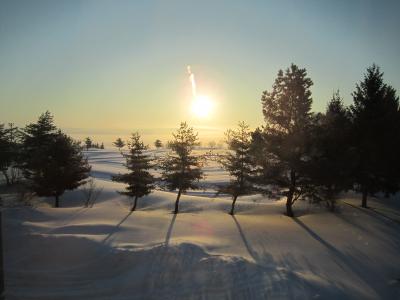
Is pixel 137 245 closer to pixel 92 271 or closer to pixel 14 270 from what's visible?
pixel 92 271

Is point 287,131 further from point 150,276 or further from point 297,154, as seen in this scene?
point 150,276

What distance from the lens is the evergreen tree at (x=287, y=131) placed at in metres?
21.2

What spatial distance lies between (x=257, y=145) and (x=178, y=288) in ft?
46.3

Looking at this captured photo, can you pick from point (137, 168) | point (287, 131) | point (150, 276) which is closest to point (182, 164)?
point (137, 168)

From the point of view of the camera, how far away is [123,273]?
1220 centimetres

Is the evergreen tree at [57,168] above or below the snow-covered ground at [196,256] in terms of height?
above

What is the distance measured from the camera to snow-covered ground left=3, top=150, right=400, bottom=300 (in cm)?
1110

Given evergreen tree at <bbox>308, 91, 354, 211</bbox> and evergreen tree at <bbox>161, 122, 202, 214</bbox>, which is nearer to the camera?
evergreen tree at <bbox>308, 91, 354, 211</bbox>

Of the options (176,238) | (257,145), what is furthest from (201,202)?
(176,238)

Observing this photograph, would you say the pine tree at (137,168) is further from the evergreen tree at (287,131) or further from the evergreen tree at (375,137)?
the evergreen tree at (375,137)

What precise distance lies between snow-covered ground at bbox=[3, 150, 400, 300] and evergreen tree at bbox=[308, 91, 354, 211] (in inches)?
85.5

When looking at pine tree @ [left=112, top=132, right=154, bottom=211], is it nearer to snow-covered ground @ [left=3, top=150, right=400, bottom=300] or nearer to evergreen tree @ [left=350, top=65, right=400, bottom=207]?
snow-covered ground @ [left=3, top=150, right=400, bottom=300]

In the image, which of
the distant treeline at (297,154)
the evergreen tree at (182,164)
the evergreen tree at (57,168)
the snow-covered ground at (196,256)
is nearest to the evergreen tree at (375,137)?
the distant treeline at (297,154)

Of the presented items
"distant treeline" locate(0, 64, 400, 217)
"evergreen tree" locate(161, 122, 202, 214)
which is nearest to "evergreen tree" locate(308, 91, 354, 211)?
"distant treeline" locate(0, 64, 400, 217)
